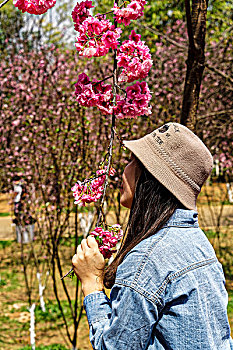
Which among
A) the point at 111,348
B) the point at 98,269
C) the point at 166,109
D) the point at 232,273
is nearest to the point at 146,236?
the point at 98,269

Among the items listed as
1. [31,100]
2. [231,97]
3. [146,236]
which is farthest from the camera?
[231,97]

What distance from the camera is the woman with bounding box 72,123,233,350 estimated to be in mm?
1131

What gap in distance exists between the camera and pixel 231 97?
6.37 metres

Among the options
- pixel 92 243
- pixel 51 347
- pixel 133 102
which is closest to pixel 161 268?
pixel 92 243

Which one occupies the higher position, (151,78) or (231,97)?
(151,78)

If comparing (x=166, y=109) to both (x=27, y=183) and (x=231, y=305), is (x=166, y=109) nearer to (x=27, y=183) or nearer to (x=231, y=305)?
(x=27, y=183)

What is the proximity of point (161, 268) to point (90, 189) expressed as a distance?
20.1 inches

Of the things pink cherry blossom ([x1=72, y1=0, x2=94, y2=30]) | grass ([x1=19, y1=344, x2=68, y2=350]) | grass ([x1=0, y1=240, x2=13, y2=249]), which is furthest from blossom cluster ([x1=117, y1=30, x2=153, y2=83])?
grass ([x1=0, y1=240, x2=13, y2=249])

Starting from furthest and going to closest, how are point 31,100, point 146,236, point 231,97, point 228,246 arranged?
1. point 228,246
2. point 231,97
3. point 31,100
4. point 146,236

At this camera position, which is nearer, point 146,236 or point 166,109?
point 146,236

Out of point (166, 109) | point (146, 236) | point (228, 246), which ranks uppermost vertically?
point (166, 109)

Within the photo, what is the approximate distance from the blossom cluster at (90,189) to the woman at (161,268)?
0.18 metres

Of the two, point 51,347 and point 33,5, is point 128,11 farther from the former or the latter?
point 51,347

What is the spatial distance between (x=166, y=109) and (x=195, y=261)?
4.57m
